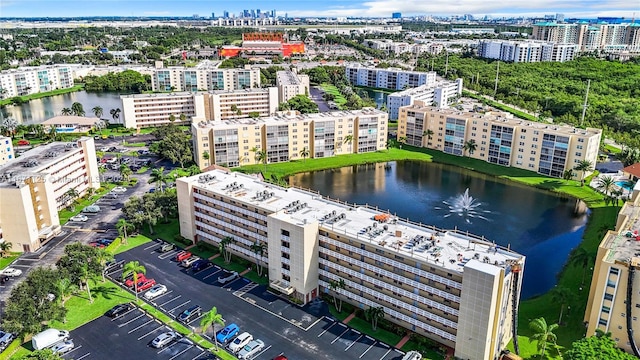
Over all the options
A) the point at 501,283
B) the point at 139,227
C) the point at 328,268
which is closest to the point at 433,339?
the point at 501,283

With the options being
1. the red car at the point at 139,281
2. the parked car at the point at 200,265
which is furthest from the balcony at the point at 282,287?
the red car at the point at 139,281

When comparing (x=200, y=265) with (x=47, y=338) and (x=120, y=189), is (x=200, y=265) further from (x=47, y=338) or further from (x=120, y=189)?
(x=120, y=189)

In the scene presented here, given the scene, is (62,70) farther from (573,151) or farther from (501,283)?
(501,283)

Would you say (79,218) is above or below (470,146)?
below

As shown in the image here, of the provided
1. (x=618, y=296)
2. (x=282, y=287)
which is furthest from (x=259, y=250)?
(x=618, y=296)

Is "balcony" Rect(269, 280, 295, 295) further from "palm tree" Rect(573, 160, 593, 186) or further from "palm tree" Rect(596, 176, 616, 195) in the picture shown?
"palm tree" Rect(573, 160, 593, 186)

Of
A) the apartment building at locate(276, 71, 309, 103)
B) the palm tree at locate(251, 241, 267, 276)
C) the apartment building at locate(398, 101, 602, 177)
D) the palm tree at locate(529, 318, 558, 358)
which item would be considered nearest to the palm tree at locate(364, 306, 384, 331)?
the palm tree at locate(529, 318, 558, 358)

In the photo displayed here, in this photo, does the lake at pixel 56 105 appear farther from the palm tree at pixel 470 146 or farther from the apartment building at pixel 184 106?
the palm tree at pixel 470 146
